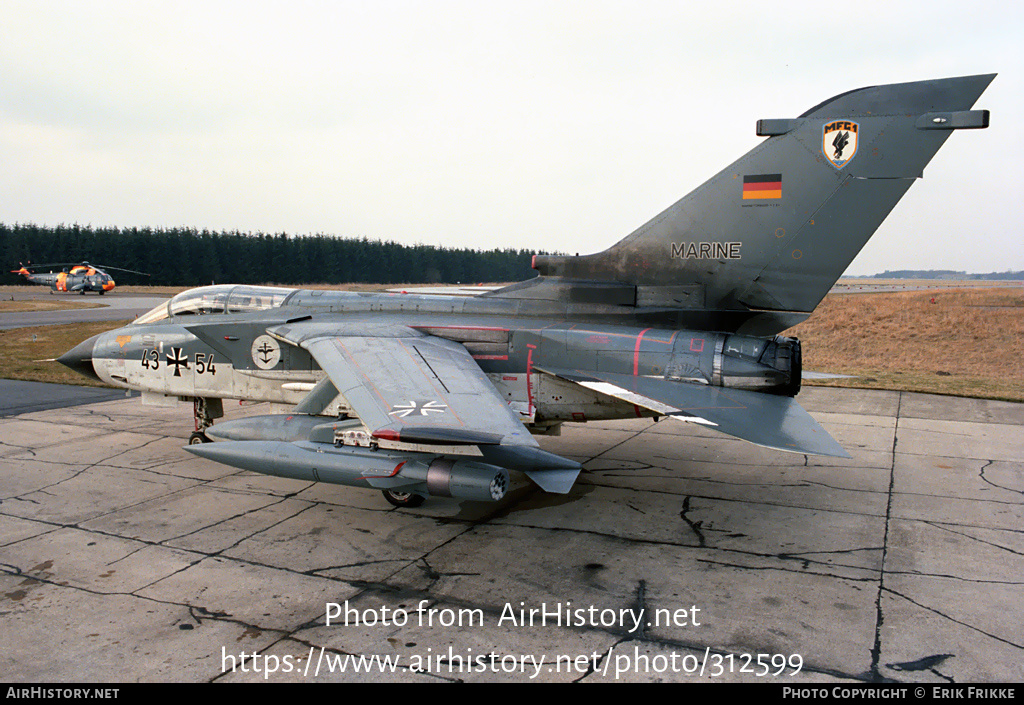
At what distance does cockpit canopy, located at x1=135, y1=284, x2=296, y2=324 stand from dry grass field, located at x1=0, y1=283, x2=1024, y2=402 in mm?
8921

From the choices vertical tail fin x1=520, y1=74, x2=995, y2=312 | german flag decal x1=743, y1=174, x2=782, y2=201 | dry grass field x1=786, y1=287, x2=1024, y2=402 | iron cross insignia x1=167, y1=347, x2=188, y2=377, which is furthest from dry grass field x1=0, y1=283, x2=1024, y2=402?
german flag decal x1=743, y1=174, x2=782, y2=201

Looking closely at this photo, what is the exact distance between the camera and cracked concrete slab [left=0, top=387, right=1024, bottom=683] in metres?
5.14

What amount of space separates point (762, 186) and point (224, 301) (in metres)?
8.82

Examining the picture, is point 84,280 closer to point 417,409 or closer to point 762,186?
A: point 417,409

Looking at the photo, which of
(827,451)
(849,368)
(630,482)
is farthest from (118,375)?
(849,368)

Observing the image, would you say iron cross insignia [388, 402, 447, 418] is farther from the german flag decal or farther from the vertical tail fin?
the german flag decal

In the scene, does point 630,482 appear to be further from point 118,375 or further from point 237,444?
point 118,375

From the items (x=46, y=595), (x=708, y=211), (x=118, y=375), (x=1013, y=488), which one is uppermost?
(x=708, y=211)

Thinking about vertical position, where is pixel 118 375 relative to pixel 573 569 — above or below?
above

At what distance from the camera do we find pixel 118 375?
11422mm

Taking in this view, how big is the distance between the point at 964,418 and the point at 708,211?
897 centimetres

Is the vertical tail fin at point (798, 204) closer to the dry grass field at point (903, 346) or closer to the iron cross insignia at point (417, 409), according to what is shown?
the iron cross insignia at point (417, 409)

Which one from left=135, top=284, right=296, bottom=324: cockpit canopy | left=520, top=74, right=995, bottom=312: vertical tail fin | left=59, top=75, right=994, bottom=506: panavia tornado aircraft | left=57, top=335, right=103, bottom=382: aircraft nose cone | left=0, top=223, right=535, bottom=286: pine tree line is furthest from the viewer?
left=0, top=223, right=535, bottom=286: pine tree line

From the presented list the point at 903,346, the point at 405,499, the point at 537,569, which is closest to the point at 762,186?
the point at 537,569
